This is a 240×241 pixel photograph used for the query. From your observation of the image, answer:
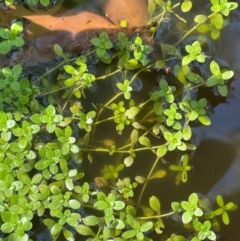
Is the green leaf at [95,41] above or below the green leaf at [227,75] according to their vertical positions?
above

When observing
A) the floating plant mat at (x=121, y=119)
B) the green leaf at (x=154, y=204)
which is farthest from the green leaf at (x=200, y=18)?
the green leaf at (x=154, y=204)

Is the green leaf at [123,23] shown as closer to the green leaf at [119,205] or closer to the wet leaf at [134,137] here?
the wet leaf at [134,137]

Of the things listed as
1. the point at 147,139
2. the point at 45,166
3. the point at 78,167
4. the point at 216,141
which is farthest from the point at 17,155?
the point at 216,141

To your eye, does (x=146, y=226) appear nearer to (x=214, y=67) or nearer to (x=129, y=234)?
(x=129, y=234)

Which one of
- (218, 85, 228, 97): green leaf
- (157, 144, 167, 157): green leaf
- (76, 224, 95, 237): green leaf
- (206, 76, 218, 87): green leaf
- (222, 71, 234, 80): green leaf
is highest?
(222, 71, 234, 80): green leaf

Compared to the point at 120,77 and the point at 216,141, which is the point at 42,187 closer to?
the point at 120,77

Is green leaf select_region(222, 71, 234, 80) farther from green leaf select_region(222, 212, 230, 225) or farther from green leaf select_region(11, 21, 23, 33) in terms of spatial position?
green leaf select_region(11, 21, 23, 33)

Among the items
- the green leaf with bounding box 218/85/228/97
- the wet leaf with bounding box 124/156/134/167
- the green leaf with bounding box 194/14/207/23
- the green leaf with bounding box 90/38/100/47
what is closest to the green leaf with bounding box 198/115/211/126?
the green leaf with bounding box 218/85/228/97

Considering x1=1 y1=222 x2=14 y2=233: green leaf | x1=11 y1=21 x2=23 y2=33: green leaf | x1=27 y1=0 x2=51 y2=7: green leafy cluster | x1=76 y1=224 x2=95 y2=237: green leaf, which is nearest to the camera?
x1=1 y1=222 x2=14 y2=233: green leaf

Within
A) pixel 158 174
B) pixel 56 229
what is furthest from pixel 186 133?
pixel 56 229
